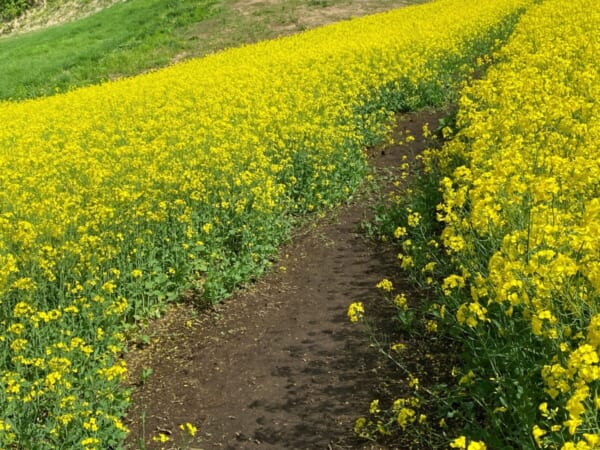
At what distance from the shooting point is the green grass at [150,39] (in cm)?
2481

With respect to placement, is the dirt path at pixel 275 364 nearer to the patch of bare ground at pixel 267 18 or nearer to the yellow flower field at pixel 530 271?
the yellow flower field at pixel 530 271

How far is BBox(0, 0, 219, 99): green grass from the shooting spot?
969 inches

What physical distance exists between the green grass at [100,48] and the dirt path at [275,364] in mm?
18546

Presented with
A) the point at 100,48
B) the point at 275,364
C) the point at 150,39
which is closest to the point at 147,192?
the point at 275,364

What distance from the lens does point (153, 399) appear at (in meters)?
5.39

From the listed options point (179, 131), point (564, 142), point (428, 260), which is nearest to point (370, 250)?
point (428, 260)

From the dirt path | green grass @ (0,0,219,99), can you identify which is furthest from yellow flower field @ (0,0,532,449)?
Result: green grass @ (0,0,219,99)

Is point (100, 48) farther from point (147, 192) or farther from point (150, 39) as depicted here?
point (147, 192)

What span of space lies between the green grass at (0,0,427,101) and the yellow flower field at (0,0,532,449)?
9.62 meters

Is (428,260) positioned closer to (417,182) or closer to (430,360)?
(430,360)

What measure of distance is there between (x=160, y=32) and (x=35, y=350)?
86.1 ft

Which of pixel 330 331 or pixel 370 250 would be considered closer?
pixel 330 331

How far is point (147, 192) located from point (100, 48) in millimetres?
23381

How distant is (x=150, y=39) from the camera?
28.1 m
